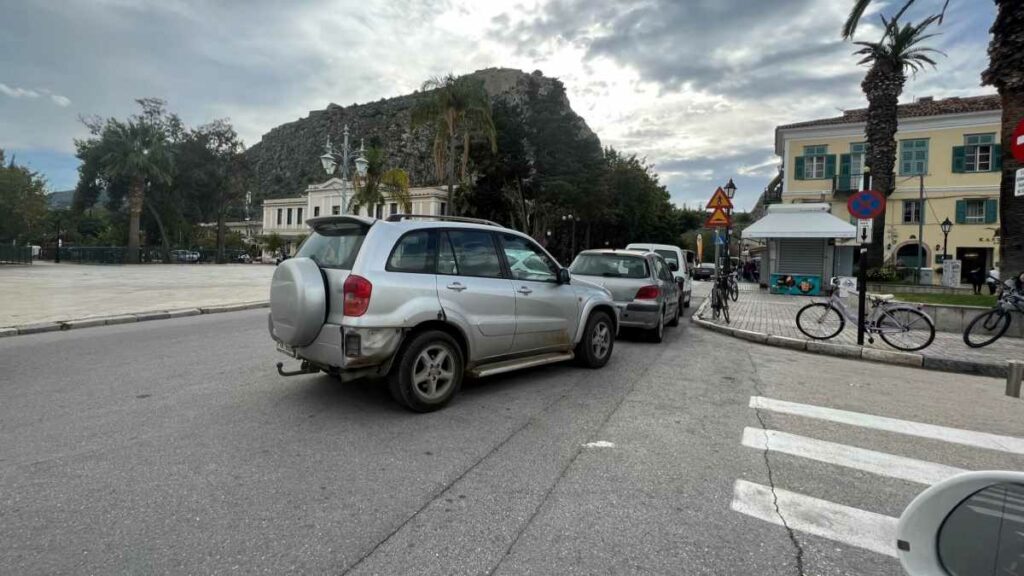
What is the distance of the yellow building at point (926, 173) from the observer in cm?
2916

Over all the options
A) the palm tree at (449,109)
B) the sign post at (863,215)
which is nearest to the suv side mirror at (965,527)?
the sign post at (863,215)

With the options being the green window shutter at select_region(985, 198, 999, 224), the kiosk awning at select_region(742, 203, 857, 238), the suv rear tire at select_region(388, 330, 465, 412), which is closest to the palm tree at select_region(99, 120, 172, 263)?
the kiosk awning at select_region(742, 203, 857, 238)

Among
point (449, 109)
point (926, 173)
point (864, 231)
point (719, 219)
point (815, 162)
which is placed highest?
point (449, 109)

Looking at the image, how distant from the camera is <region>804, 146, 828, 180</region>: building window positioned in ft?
102

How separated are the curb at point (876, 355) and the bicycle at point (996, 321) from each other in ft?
5.92

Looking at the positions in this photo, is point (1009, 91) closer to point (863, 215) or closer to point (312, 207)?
point (863, 215)

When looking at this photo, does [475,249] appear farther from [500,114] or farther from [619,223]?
[619,223]

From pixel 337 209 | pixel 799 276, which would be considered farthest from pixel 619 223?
pixel 337 209

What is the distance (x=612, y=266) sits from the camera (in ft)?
30.3

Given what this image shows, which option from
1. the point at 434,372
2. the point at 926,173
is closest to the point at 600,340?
the point at 434,372

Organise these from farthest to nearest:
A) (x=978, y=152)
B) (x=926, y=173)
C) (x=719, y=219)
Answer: (x=926, y=173) < (x=978, y=152) < (x=719, y=219)

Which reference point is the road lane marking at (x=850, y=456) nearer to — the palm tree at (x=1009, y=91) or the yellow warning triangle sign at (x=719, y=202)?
the yellow warning triangle sign at (x=719, y=202)

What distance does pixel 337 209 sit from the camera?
6575 cm

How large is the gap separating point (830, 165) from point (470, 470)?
3454 centimetres
